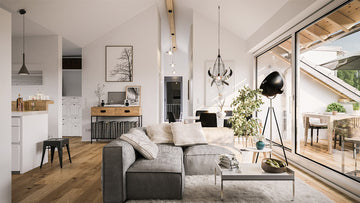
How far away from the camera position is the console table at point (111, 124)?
634 cm

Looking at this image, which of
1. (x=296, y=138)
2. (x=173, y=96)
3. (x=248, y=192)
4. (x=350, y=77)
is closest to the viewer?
(x=248, y=192)

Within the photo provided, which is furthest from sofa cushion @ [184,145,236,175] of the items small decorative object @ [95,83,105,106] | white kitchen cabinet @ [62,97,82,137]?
white kitchen cabinet @ [62,97,82,137]

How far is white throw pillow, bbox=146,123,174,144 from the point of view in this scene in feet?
12.6

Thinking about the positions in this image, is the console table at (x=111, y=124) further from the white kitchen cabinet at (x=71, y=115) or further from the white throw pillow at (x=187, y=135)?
the white throw pillow at (x=187, y=135)

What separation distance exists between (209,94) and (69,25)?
13.2 ft

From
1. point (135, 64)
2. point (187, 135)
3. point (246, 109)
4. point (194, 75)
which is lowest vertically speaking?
point (187, 135)

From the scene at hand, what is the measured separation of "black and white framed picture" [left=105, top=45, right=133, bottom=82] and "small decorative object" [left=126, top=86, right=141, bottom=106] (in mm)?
263

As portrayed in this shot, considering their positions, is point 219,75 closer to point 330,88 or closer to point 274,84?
point 274,84

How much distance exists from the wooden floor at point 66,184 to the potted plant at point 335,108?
1.00 m

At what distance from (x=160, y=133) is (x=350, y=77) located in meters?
2.72

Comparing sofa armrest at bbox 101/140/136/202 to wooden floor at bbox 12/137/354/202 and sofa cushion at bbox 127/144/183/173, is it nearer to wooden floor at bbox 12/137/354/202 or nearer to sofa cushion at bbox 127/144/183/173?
sofa cushion at bbox 127/144/183/173

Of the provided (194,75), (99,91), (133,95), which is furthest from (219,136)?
(99,91)

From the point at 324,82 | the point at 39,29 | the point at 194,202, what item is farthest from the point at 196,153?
the point at 39,29

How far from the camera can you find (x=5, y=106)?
254 centimetres
